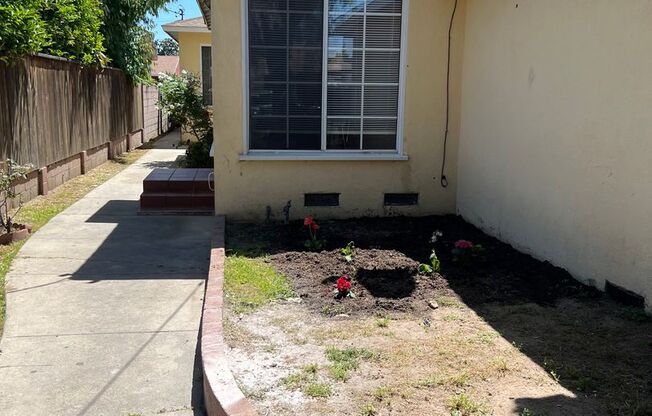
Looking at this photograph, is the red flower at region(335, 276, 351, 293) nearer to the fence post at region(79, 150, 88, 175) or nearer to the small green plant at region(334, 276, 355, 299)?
the small green plant at region(334, 276, 355, 299)

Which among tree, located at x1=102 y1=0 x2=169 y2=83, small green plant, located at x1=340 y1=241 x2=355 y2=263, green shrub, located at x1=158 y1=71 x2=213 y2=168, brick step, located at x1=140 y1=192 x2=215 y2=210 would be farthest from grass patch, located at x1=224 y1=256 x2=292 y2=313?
tree, located at x1=102 y1=0 x2=169 y2=83

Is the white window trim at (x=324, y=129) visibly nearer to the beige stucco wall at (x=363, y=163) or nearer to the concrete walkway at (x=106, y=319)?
the beige stucco wall at (x=363, y=163)

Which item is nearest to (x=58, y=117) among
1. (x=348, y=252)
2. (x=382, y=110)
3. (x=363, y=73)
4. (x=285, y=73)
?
(x=285, y=73)

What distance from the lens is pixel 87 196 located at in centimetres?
970

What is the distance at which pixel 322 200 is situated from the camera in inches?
306

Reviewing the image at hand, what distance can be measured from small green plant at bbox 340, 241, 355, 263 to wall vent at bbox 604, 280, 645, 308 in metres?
2.29

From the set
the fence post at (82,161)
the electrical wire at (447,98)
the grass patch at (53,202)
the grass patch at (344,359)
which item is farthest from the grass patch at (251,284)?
the fence post at (82,161)

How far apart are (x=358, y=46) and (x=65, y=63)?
6.39 metres

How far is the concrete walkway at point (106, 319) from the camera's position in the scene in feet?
11.9

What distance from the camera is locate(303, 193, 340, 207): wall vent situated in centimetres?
772

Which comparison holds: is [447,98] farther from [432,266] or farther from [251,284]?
[251,284]

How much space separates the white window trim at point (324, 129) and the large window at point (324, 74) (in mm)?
35

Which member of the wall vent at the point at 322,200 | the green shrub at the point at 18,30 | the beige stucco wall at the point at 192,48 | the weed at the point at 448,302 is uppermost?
the beige stucco wall at the point at 192,48

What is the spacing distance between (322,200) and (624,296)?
160 inches
